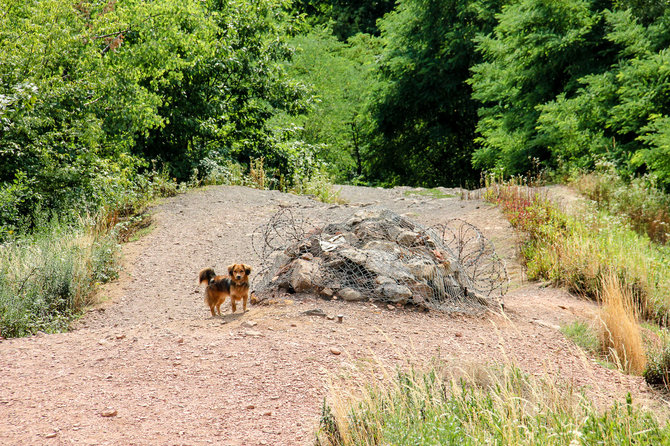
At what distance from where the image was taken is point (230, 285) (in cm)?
603

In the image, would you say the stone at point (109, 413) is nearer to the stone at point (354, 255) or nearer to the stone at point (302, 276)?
the stone at point (302, 276)

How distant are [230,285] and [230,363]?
1424 mm

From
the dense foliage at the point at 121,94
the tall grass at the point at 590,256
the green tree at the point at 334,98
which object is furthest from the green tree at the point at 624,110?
the green tree at the point at 334,98

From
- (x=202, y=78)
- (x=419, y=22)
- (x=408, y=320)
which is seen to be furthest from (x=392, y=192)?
(x=408, y=320)

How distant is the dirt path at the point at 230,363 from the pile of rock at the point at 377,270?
195 mm

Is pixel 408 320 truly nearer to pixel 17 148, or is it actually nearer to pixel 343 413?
pixel 343 413

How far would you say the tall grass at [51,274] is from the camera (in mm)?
6488

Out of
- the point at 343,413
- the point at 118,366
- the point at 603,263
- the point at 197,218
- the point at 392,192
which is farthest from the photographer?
the point at 392,192

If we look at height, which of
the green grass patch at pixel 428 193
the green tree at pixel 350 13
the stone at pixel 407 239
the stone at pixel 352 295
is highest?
the green tree at pixel 350 13

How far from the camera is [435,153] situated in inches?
1009

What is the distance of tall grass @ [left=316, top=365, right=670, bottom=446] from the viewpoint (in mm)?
2988

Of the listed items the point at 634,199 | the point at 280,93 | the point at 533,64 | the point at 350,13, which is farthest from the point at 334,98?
the point at 634,199

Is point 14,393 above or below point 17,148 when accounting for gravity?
below

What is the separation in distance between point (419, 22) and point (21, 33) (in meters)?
15.0
